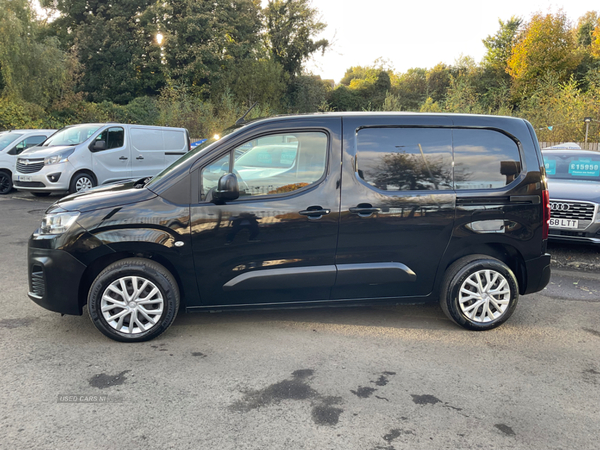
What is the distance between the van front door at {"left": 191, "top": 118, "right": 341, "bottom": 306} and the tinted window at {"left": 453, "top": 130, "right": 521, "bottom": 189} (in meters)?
1.13

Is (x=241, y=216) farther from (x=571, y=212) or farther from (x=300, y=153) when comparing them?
(x=571, y=212)

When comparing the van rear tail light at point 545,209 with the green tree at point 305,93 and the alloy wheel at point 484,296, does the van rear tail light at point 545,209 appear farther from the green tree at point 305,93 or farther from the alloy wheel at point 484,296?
the green tree at point 305,93

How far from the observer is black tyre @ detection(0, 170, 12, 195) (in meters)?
14.6

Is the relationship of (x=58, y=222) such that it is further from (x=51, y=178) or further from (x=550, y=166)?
(x=51, y=178)

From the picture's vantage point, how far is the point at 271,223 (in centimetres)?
423

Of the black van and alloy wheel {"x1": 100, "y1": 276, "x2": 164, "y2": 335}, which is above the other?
the black van

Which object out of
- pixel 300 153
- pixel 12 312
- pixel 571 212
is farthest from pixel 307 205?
pixel 571 212

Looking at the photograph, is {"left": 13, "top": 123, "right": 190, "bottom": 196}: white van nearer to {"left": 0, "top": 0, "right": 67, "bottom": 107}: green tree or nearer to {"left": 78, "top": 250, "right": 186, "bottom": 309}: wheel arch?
→ {"left": 78, "top": 250, "right": 186, "bottom": 309}: wheel arch

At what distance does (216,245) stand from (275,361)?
107 centimetres

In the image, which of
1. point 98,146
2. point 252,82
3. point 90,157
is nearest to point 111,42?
point 252,82

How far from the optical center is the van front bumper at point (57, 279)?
163 inches

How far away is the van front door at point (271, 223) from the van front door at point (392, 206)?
5.4 inches

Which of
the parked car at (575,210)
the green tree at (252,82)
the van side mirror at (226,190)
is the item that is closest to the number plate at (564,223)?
the parked car at (575,210)

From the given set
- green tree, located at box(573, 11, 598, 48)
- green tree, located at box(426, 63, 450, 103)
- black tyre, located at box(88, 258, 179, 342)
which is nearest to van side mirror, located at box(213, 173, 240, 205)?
black tyre, located at box(88, 258, 179, 342)
